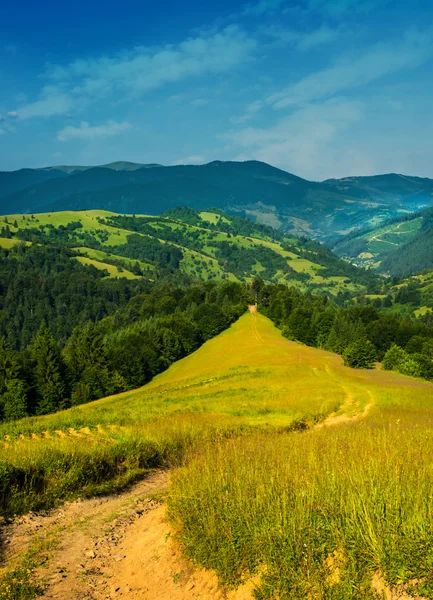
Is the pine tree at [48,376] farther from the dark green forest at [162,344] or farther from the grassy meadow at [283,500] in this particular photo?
the grassy meadow at [283,500]

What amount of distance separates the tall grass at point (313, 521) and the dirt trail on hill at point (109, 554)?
0.44 metres

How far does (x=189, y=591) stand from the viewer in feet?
26.0

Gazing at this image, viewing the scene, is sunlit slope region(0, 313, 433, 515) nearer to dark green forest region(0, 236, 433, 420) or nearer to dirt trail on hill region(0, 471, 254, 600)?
dirt trail on hill region(0, 471, 254, 600)

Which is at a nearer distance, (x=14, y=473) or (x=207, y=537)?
(x=207, y=537)

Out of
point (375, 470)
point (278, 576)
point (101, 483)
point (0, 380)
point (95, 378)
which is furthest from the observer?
point (95, 378)

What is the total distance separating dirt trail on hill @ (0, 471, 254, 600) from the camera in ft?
26.5

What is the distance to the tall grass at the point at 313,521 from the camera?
6.94m

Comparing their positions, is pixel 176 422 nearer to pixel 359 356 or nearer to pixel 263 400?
pixel 263 400

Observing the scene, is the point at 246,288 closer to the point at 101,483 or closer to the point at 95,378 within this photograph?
the point at 95,378

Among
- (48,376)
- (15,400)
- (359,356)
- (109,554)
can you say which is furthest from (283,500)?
(48,376)

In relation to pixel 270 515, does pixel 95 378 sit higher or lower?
lower

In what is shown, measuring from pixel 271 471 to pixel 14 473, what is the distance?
24.1 feet

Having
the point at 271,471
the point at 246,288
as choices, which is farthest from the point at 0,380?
the point at 246,288

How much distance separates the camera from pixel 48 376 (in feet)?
248
